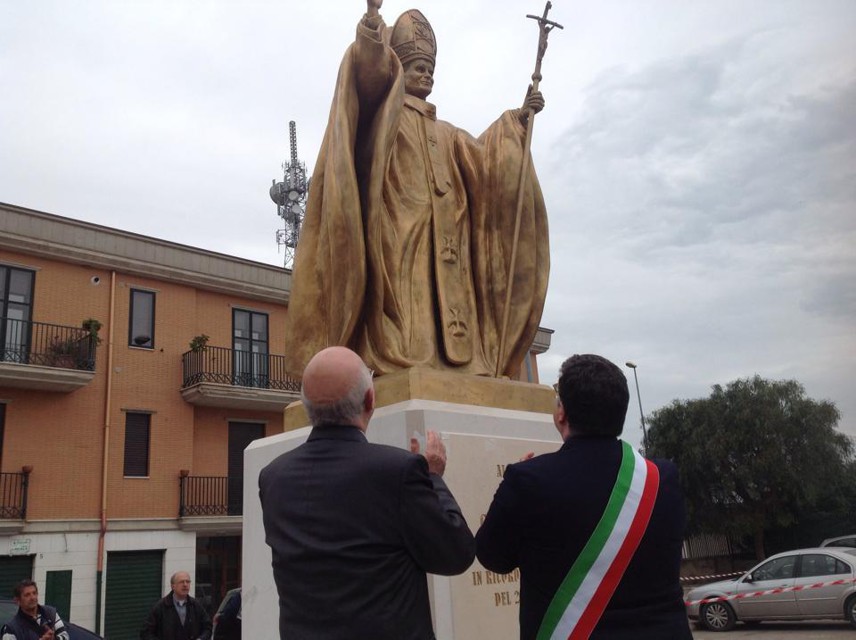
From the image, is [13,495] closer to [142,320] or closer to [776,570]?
[142,320]

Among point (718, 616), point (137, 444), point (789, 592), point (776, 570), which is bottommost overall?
point (718, 616)

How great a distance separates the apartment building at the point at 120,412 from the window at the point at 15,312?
0.10 ft

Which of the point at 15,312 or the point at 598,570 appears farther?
the point at 15,312

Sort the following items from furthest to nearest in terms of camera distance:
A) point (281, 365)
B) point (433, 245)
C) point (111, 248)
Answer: point (281, 365) < point (111, 248) < point (433, 245)

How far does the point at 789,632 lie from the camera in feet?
43.1

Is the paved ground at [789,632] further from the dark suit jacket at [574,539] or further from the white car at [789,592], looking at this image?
the dark suit jacket at [574,539]

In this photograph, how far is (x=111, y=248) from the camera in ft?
69.1

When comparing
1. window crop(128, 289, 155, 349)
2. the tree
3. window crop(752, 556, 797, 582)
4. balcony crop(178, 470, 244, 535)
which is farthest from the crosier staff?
the tree

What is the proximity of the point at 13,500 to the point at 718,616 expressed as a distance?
1506cm

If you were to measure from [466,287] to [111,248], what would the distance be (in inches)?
738

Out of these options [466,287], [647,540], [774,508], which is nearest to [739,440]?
[774,508]

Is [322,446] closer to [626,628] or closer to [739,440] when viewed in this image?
[626,628]

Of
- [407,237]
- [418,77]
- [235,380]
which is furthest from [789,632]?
[235,380]

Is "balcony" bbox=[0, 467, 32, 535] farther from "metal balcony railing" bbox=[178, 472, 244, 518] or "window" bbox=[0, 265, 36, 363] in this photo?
"metal balcony railing" bbox=[178, 472, 244, 518]
